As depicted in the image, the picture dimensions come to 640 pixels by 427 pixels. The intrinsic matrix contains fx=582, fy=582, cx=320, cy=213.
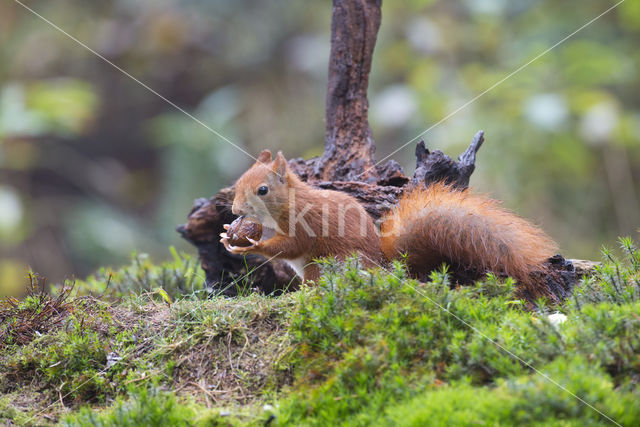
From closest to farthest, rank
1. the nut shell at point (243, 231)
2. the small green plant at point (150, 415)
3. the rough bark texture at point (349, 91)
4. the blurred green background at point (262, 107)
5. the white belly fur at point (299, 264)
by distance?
the small green plant at point (150, 415)
the white belly fur at point (299, 264)
the nut shell at point (243, 231)
the rough bark texture at point (349, 91)
the blurred green background at point (262, 107)

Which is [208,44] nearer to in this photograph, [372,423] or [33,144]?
[33,144]

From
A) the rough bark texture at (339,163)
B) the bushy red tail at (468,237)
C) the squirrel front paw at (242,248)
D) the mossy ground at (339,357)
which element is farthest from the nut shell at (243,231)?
the bushy red tail at (468,237)

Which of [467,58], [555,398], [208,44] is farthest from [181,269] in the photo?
[208,44]

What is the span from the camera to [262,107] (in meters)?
8.81

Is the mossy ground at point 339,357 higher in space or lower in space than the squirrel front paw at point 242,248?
lower

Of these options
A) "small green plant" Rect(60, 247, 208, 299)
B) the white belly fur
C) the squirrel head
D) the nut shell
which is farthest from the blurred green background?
the white belly fur

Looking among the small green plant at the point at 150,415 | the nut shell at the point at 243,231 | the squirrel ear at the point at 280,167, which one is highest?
the squirrel ear at the point at 280,167

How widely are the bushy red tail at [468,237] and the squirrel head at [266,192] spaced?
2.72 ft

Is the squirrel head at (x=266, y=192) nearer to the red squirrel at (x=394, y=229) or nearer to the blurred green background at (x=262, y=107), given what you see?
the red squirrel at (x=394, y=229)

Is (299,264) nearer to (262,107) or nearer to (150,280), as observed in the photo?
(150,280)

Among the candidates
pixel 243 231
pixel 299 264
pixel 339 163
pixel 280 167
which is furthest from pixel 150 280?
pixel 339 163

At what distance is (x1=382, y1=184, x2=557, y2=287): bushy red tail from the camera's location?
131 inches

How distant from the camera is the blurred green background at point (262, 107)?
22.3 feet

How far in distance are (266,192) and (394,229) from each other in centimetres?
90
